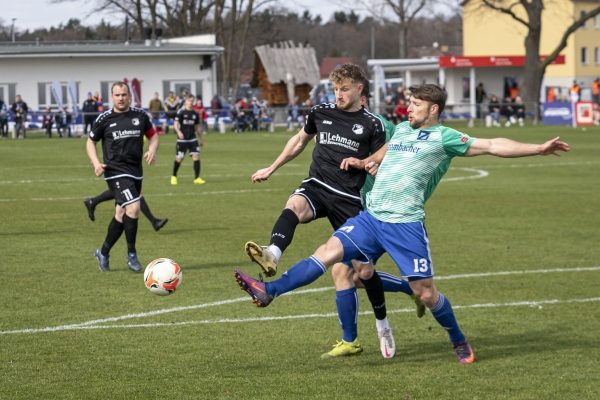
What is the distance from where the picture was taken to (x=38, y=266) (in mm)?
10203

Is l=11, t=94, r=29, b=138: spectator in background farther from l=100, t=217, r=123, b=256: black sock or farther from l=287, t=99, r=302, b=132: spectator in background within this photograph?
l=100, t=217, r=123, b=256: black sock

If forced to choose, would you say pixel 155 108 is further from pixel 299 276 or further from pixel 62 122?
pixel 299 276

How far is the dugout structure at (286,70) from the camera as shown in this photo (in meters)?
58.9

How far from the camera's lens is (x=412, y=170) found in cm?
616

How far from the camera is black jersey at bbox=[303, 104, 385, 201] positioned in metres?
6.90

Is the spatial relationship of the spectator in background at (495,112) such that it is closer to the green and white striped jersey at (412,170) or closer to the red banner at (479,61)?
the red banner at (479,61)

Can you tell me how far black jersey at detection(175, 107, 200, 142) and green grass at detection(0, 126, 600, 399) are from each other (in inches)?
127

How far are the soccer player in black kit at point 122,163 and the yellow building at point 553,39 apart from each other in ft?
228

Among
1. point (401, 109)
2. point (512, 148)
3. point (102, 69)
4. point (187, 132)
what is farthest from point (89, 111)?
point (512, 148)

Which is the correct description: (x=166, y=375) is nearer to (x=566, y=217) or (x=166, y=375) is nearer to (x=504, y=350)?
(x=504, y=350)

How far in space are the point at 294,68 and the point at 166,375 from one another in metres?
54.5

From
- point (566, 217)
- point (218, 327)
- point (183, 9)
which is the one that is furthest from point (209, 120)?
point (218, 327)

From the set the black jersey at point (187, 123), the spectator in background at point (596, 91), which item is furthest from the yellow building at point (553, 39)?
the black jersey at point (187, 123)

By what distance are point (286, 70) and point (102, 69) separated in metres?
13.2
